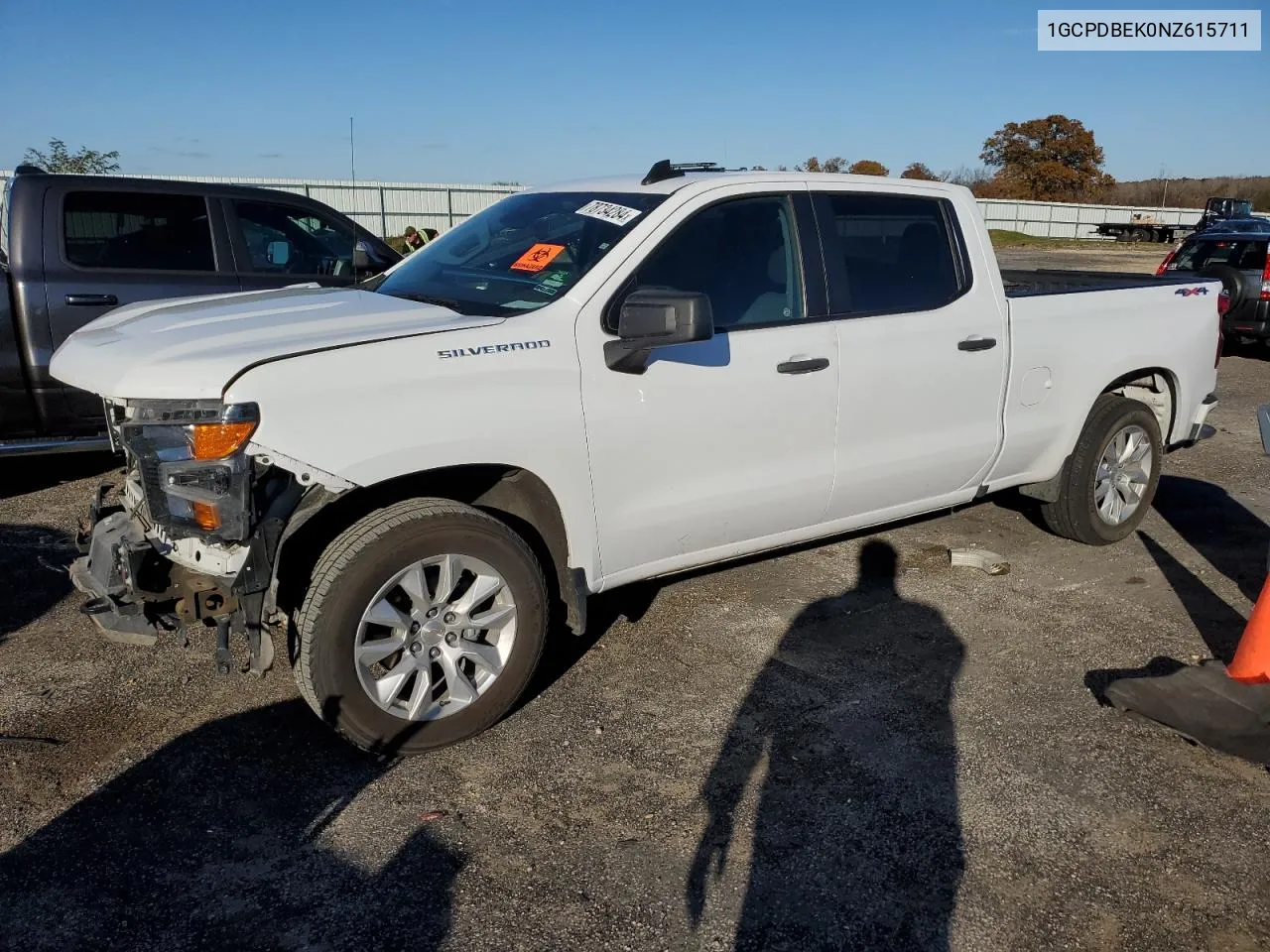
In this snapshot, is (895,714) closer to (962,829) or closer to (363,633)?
(962,829)

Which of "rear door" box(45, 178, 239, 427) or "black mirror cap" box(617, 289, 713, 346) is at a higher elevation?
"rear door" box(45, 178, 239, 427)

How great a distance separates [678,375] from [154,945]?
2.38 m

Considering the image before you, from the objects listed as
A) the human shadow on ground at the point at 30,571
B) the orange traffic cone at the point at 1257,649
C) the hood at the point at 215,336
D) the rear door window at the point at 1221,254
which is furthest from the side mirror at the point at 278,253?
the rear door window at the point at 1221,254

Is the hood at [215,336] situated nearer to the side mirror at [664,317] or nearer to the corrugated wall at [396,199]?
the side mirror at [664,317]

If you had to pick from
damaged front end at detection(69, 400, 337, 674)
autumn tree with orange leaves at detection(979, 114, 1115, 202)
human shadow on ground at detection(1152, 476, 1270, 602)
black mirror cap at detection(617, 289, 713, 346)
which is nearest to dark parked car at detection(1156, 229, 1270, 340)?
human shadow on ground at detection(1152, 476, 1270, 602)

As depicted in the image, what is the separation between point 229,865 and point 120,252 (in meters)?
4.75

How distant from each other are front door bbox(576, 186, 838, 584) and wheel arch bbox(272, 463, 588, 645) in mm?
173

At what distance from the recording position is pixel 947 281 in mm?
4723

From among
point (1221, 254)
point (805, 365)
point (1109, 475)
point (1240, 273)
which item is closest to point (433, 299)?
point (805, 365)

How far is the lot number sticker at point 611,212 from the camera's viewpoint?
393 cm

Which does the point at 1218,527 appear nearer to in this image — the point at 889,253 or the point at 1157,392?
the point at 1157,392

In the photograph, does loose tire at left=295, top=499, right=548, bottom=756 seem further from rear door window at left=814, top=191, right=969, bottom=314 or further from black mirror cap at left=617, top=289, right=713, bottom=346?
rear door window at left=814, top=191, right=969, bottom=314

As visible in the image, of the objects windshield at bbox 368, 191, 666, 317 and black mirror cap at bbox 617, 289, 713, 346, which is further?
windshield at bbox 368, 191, 666, 317

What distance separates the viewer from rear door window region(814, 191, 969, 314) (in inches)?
171
